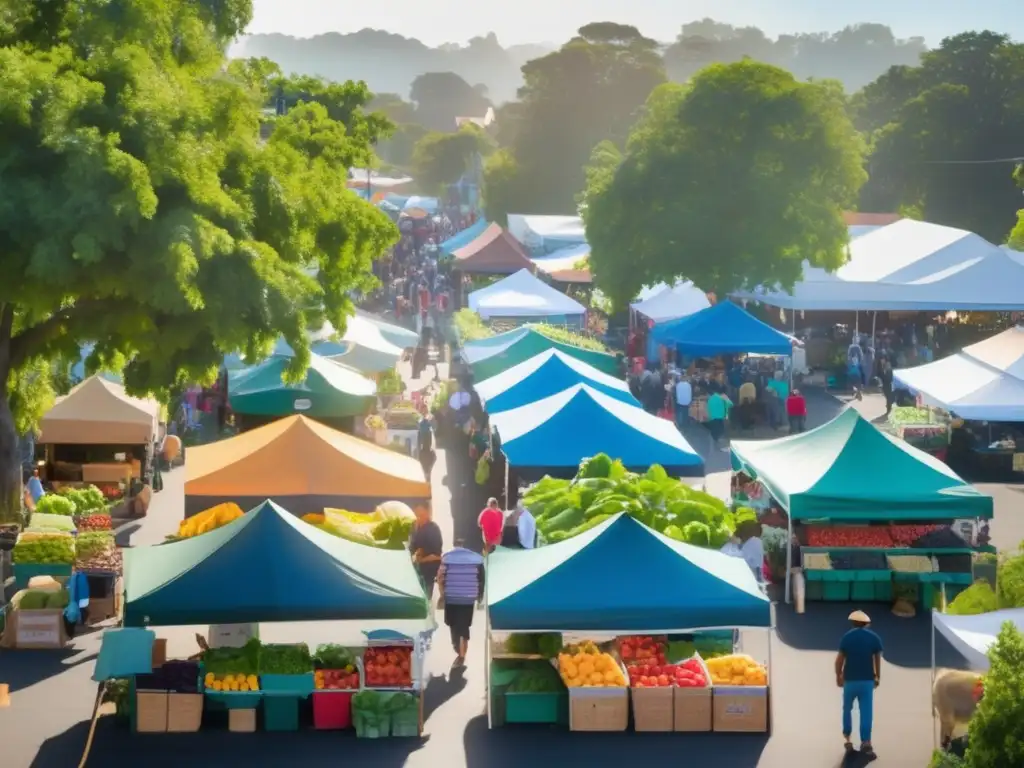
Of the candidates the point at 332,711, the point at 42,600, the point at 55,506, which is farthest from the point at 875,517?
the point at 55,506

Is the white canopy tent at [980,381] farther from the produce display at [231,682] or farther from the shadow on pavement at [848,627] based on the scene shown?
the produce display at [231,682]

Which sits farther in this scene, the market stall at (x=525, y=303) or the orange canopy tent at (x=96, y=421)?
the market stall at (x=525, y=303)

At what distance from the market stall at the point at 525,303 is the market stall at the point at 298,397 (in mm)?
11598

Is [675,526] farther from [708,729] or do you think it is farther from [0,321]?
[0,321]

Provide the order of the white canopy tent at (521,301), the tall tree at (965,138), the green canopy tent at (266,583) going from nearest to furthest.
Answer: the green canopy tent at (266,583) → the white canopy tent at (521,301) → the tall tree at (965,138)

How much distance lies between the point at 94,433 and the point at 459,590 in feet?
28.8

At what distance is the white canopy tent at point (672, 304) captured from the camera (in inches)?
1409

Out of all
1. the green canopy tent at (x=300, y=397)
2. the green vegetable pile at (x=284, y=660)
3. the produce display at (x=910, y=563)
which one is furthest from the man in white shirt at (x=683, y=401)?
the green vegetable pile at (x=284, y=660)

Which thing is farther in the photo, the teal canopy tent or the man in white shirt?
the man in white shirt

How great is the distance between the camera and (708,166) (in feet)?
126

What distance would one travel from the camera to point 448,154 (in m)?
128

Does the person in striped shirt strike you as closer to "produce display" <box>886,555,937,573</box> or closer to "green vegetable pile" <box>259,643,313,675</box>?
"green vegetable pile" <box>259,643,313,675</box>

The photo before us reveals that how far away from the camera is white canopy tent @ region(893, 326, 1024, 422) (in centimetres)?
2458

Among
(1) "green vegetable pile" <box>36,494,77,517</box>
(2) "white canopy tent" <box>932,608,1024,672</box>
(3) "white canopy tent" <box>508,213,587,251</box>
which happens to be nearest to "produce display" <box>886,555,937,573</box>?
(2) "white canopy tent" <box>932,608,1024,672</box>
